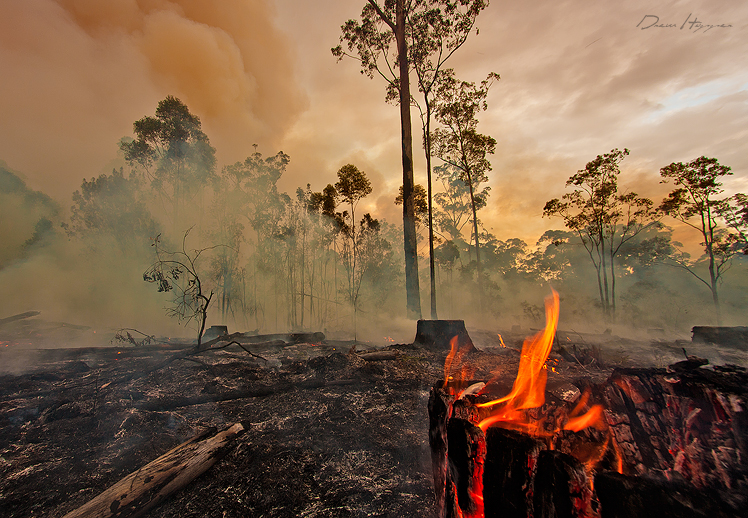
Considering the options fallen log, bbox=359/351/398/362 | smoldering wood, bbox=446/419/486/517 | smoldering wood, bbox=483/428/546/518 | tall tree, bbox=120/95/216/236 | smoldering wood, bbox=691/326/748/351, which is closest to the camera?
smoldering wood, bbox=483/428/546/518

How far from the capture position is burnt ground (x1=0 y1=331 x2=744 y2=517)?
214 cm

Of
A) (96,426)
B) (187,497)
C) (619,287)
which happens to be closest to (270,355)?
(96,426)

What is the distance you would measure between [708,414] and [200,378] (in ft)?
20.1

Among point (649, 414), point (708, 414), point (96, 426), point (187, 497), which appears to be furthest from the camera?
point (96, 426)

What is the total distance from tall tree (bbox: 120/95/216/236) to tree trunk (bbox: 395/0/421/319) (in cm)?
2127

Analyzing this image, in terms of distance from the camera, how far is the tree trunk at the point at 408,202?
1348cm

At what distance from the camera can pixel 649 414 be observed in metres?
1.96

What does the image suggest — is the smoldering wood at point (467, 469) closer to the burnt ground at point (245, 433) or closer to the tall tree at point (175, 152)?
the burnt ground at point (245, 433)

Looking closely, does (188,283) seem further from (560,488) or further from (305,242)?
(305,242)

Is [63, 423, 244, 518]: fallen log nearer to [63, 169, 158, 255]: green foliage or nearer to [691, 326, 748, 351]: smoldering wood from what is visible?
Result: [691, 326, 748, 351]: smoldering wood

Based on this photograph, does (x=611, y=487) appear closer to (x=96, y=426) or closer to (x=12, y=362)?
(x=96, y=426)

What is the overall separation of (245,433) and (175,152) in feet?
103

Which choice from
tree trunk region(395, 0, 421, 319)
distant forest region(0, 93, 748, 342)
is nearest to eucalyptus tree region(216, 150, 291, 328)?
distant forest region(0, 93, 748, 342)

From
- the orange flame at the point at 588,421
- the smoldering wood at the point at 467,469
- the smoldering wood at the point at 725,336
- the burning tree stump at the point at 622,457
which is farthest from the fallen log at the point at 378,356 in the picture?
the smoldering wood at the point at 725,336
